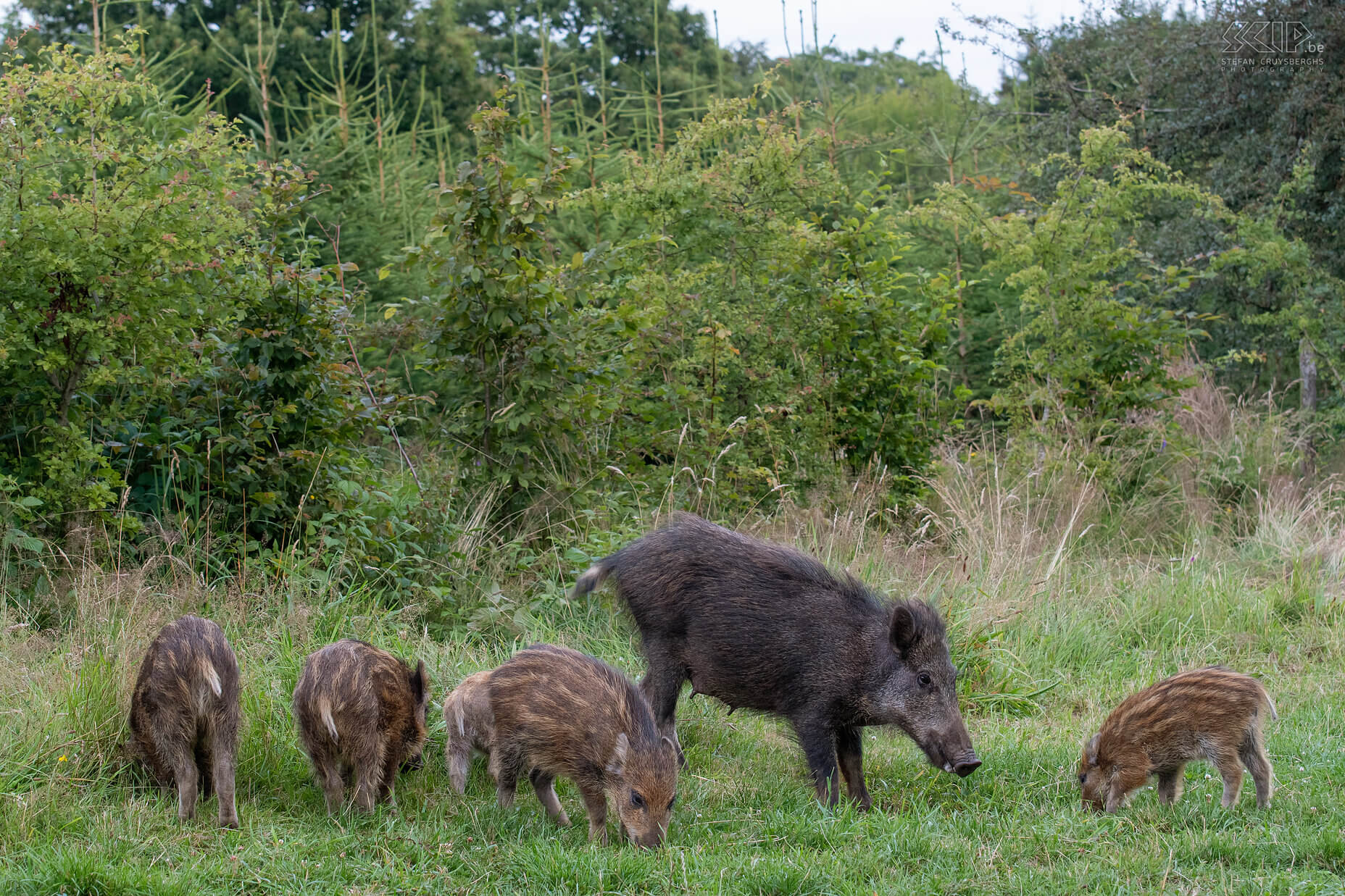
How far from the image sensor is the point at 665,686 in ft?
18.7

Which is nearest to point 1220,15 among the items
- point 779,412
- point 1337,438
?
point 1337,438

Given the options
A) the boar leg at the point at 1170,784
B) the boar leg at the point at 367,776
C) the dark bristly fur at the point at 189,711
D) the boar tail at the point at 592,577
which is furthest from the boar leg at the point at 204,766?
the boar leg at the point at 1170,784

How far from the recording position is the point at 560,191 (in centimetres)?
814

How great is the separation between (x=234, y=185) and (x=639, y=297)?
10.2ft

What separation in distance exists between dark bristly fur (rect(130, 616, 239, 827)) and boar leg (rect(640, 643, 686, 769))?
1892mm

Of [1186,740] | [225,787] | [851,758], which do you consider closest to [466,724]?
[225,787]

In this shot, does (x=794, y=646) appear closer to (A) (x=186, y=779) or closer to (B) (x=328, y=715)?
(B) (x=328, y=715)

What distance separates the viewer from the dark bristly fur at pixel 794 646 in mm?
5262

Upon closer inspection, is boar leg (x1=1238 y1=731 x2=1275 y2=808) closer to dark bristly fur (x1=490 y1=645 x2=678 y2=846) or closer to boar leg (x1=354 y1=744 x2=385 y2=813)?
dark bristly fur (x1=490 y1=645 x2=678 y2=846)

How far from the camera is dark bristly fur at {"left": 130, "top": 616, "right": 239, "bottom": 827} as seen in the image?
4.75m

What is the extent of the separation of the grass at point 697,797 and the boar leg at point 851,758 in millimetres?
141

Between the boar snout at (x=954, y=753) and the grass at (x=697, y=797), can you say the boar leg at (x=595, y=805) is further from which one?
the boar snout at (x=954, y=753)

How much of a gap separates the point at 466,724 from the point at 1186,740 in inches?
122

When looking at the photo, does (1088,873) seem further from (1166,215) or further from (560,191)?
(1166,215)
